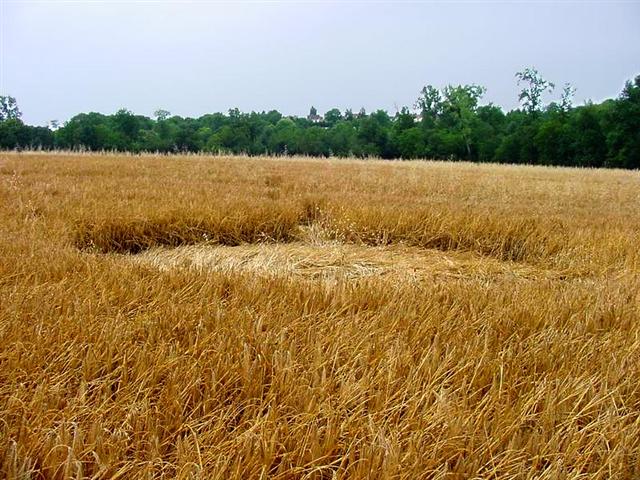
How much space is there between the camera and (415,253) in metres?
3.96

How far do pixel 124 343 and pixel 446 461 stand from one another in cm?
105

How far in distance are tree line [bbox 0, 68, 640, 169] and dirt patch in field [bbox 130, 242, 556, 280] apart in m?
38.6

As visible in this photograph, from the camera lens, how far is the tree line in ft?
144

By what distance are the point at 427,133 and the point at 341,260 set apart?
59450 mm

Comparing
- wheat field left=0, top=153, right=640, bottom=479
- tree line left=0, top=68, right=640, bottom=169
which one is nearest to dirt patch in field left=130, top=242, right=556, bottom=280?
wheat field left=0, top=153, right=640, bottom=479

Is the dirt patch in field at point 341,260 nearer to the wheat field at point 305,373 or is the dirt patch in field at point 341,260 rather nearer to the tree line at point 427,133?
the wheat field at point 305,373

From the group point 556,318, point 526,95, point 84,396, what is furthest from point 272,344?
point 526,95

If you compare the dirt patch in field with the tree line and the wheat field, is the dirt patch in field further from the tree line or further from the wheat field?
the tree line

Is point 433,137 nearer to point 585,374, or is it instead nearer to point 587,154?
point 587,154

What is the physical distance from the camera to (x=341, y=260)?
358cm

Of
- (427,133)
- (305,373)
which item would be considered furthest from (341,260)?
(427,133)

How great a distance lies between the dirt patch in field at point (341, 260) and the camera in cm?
334

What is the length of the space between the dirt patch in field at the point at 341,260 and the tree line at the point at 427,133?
38.6 meters

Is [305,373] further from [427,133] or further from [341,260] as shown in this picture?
[427,133]
